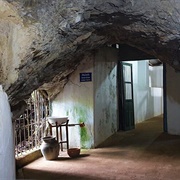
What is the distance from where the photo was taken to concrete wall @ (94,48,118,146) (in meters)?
5.53

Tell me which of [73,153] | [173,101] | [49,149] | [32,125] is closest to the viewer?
[49,149]

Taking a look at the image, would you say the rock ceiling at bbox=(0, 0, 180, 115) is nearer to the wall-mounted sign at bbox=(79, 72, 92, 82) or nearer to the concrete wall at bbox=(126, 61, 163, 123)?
the wall-mounted sign at bbox=(79, 72, 92, 82)

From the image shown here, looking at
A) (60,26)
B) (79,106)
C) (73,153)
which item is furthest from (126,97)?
(60,26)

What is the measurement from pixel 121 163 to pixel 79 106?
1.62 meters

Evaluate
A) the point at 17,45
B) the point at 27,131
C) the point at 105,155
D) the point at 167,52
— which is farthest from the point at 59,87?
the point at 17,45

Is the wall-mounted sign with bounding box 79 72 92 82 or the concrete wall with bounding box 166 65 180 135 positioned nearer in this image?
the wall-mounted sign with bounding box 79 72 92 82

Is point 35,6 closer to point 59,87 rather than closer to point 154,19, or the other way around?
point 154,19

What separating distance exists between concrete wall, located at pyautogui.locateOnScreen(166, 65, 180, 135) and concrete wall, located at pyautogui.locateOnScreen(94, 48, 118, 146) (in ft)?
4.14

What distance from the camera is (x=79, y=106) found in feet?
17.9

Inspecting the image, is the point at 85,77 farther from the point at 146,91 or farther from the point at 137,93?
the point at 146,91

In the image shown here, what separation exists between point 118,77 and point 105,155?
248cm

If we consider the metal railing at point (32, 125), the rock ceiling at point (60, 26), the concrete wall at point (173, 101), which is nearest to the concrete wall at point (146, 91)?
the concrete wall at point (173, 101)

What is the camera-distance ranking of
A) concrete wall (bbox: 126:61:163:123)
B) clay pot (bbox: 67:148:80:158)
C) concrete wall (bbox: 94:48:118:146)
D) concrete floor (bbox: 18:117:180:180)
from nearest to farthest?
concrete floor (bbox: 18:117:180:180) < clay pot (bbox: 67:148:80:158) < concrete wall (bbox: 94:48:118:146) < concrete wall (bbox: 126:61:163:123)

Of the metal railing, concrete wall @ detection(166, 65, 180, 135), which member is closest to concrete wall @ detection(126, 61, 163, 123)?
concrete wall @ detection(166, 65, 180, 135)
